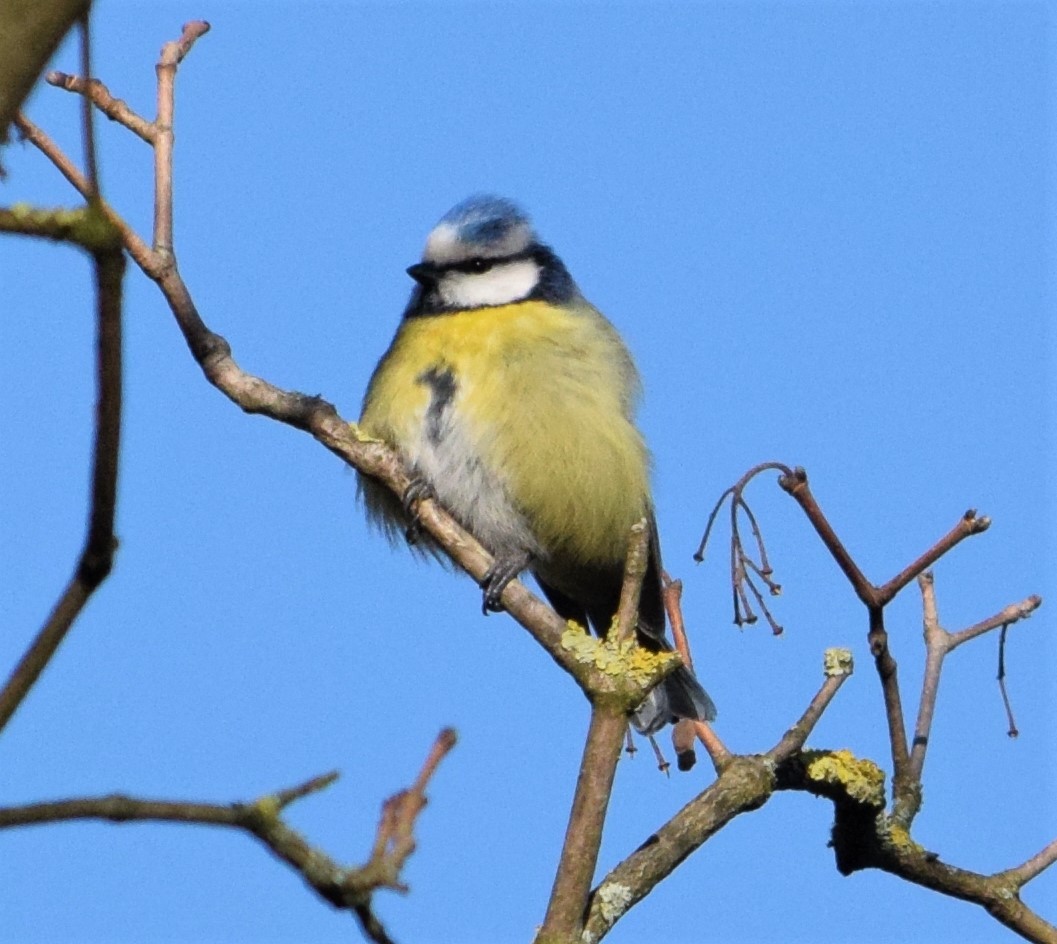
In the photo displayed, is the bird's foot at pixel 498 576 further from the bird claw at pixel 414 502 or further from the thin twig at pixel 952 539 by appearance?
the thin twig at pixel 952 539

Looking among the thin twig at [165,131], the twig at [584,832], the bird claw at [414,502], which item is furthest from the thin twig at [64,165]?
the twig at [584,832]

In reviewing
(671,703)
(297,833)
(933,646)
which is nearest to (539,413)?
(671,703)

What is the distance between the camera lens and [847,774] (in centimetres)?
298

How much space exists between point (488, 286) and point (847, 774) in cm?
253

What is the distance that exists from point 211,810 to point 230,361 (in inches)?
86.5

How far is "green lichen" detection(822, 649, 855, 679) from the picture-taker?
2793 millimetres

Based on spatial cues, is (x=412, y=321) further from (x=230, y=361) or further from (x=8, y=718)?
(x=8, y=718)

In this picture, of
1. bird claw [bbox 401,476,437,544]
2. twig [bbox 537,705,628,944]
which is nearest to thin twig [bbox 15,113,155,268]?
bird claw [bbox 401,476,437,544]

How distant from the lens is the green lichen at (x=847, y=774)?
117 inches

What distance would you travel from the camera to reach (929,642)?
3.17 meters

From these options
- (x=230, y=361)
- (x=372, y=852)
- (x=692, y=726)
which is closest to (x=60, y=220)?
(x=372, y=852)

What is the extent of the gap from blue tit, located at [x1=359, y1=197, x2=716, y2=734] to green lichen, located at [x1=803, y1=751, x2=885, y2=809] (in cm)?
126

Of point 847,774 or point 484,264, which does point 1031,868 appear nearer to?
point 847,774

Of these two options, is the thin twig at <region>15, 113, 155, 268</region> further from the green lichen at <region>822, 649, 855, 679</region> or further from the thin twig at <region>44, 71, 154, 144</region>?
the green lichen at <region>822, 649, 855, 679</region>
